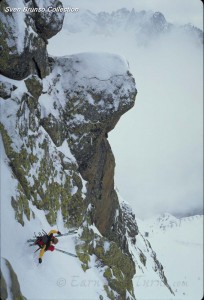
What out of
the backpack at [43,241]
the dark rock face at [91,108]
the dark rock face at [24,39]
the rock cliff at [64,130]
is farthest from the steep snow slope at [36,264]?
the dark rock face at [91,108]

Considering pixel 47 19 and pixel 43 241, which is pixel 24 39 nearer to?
pixel 47 19

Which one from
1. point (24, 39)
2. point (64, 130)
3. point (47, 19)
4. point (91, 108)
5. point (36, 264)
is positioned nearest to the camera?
point (36, 264)

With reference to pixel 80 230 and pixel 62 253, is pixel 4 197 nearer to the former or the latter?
pixel 62 253

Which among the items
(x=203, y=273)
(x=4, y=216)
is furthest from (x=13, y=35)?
(x=203, y=273)

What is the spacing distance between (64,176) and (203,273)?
296 feet

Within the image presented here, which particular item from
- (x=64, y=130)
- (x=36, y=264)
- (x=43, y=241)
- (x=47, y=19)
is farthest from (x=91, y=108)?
(x=36, y=264)

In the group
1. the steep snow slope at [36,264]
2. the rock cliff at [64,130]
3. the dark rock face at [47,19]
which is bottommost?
the steep snow slope at [36,264]

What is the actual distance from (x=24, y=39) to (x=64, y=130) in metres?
7.85

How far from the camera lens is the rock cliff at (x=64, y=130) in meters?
22.3

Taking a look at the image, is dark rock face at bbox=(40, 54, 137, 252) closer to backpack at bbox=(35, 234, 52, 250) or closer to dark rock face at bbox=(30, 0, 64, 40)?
dark rock face at bbox=(30, 0, 64, 40)

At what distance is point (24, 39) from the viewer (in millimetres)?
23250

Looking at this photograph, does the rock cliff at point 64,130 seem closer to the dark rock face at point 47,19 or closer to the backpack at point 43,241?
the dark rock face at point 47,19

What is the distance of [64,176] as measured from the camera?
2655 cm

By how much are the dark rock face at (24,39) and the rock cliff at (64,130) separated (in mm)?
63
